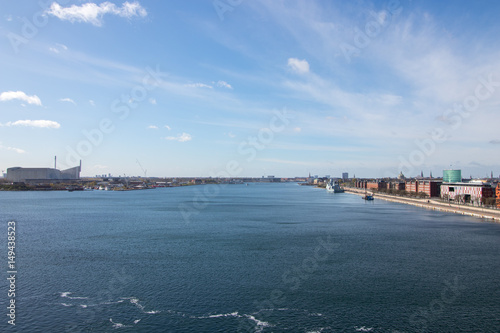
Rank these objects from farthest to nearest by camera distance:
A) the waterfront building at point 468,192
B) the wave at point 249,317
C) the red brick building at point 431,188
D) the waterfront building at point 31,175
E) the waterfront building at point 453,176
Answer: the waterfront building at point 31,175 → the waterfront building at point 453,176 → the red brick building at point 431,188 → the waterfront building at point 468,192 → the wave at point 249,317

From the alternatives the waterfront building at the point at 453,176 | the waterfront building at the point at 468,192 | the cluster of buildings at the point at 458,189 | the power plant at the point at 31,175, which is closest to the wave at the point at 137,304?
the cluster of buildings at the point at 458,189

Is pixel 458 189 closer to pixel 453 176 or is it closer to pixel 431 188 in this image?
pixel 431 188

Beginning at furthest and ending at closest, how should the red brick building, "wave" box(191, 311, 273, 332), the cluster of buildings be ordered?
the red brick building → the cluster of buildings → "wave" box(191, 311, 273, 332)

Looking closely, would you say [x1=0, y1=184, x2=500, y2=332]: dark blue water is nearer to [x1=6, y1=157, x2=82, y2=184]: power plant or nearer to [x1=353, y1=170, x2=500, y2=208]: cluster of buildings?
[x1=353, y1=170, x2=500, y2=208]: cluster of buildings

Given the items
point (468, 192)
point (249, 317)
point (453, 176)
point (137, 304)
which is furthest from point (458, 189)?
point (137, 304)

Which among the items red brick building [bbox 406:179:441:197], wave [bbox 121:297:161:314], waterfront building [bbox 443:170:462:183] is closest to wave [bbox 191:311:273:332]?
wave [bbox 121:297:161:314]

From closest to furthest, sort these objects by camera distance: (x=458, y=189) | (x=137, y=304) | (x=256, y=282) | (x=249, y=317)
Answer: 1. (x=249, y=317)
2. (x=137, y=304)
3. (x=256, y=282)
4. (x=458, y=189)

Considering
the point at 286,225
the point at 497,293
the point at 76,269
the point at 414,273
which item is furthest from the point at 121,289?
the point at 286,225

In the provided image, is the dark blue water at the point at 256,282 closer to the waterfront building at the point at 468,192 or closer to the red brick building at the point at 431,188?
the waterfront building at the point at 468,192

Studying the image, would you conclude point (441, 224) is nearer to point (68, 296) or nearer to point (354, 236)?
point (354, 236)
